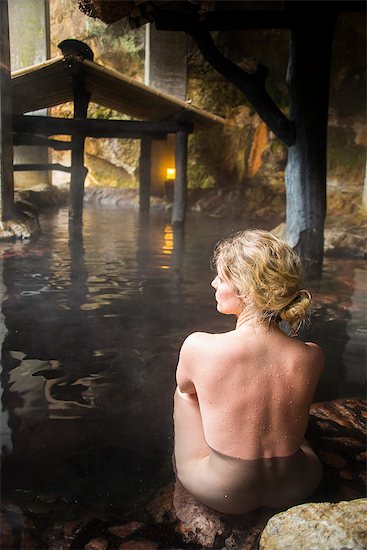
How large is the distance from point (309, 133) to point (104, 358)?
3.16 meters

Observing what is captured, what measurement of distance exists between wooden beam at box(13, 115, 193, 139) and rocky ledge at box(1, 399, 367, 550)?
769 cm

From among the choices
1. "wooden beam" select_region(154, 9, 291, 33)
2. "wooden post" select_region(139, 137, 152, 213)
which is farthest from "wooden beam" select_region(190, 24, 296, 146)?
"wooden post" select_region(139, 137, 152, 213)

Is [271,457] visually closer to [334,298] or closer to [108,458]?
[108,458]

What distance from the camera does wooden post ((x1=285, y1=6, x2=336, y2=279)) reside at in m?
4.50

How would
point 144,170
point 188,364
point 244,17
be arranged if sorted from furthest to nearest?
point 144,170 → point 244,17 → point 188,364

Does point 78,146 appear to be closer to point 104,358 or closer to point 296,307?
point 104,358

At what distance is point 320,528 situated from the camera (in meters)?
1.28

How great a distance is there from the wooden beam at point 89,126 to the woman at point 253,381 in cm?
751

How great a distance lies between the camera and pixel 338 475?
1.86 m

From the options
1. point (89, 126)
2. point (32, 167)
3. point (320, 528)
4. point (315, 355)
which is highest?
point (89, 126)

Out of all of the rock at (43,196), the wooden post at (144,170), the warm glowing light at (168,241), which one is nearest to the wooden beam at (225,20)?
the warm glowing light at (168,241)

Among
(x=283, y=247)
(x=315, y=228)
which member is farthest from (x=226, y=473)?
(x=315, y=228)

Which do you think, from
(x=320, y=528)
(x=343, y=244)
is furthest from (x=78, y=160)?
(x=320, y=528)

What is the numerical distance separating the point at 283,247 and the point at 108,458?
42.3 inches
